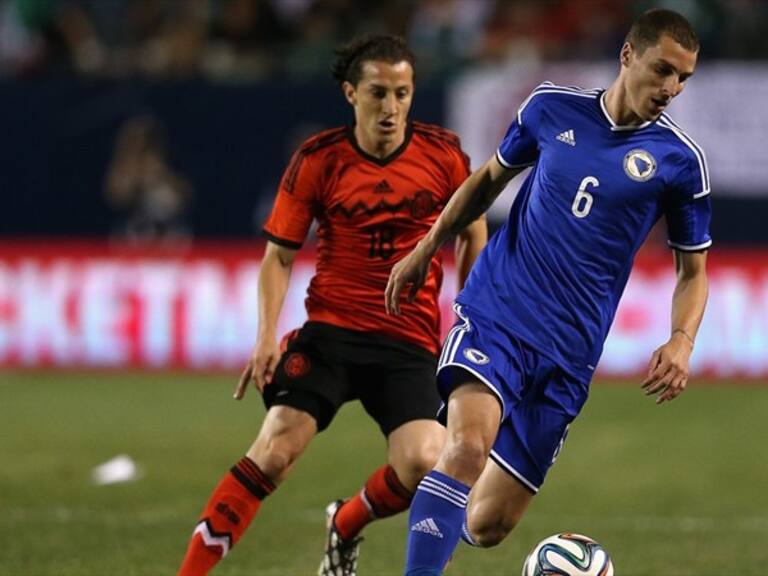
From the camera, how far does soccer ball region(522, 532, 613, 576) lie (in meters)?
6.42

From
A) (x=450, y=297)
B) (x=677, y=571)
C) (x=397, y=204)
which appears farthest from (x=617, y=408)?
(x=397, y=204)

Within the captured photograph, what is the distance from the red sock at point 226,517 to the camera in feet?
21.8

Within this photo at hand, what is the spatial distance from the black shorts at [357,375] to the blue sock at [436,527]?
1.15m

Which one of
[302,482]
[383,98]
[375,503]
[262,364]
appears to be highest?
[383,98]

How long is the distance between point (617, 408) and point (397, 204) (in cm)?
710

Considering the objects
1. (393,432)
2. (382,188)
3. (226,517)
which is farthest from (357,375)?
(226,517)

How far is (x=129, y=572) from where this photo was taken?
7543 mm

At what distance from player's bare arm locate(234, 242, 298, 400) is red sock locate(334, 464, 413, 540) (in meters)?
0.71

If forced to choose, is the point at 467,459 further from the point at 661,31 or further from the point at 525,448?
the point at 661,31

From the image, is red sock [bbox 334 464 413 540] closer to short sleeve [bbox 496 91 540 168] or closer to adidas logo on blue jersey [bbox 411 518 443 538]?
adidas logo on blue jersey [bbox 411 518 443 538]

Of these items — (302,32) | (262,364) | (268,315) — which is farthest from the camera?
(302,32)

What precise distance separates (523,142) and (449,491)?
144 cm

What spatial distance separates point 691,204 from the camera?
Answer: 638 cm

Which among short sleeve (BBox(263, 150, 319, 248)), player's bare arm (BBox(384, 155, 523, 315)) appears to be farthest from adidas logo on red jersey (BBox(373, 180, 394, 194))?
player's bare arm (BBox(384, 155, 523, 315))
